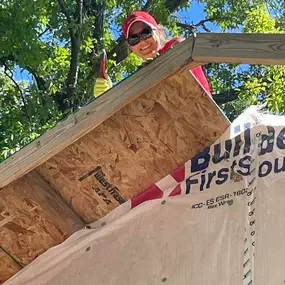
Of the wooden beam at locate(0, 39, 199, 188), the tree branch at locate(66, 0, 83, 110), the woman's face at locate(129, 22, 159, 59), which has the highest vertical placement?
the tree branch at locate(66, 0, 83, 110)

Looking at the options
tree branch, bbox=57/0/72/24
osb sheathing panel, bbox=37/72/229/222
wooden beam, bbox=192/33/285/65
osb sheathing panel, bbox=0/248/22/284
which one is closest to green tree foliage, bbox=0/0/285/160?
tree branch, bbox=57/0/72/24

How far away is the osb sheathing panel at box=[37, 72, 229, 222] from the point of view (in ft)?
12.4

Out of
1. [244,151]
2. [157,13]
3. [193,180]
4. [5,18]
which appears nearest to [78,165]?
[193,180]

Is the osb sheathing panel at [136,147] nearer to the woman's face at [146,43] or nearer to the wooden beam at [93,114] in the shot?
the wooden beam at [93,114]

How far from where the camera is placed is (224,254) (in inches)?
146

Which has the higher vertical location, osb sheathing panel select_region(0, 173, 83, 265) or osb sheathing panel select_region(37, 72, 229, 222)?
osb sheathing panel select_region(37, 72, 229, 222)

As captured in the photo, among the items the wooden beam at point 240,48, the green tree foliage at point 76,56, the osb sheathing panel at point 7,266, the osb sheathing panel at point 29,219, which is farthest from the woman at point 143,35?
the green tree foliage at point 76,56

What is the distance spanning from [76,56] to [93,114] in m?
7.46

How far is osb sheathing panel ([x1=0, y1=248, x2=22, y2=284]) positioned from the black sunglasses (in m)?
1.59

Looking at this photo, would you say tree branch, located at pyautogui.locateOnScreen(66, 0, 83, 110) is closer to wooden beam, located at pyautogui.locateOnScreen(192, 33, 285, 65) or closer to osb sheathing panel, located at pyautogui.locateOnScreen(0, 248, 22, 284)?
osb sheathing panel, located at pyautogui.locateOnScreen(0, 248, 22, 284)

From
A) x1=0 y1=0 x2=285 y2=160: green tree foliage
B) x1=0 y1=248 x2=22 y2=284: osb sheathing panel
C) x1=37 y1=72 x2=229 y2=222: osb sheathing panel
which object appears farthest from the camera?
x1=0 y1=0 x2=285 y2=160: green tree foliage

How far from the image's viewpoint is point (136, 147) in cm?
397

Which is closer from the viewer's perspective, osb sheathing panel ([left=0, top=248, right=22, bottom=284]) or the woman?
the woman

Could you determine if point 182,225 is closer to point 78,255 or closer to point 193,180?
point 193,180
